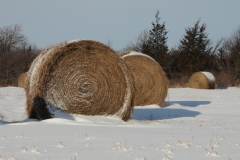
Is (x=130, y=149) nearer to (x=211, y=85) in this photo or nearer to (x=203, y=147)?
(x=203, y=147)

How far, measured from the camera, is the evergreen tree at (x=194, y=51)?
131 feet

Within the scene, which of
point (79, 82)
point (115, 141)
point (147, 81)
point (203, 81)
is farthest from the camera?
point (203, 81)

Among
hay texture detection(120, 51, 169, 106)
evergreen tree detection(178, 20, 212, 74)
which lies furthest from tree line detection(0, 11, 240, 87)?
hay texture detection(120, 51, 169, 106)

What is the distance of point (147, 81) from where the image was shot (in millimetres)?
14633

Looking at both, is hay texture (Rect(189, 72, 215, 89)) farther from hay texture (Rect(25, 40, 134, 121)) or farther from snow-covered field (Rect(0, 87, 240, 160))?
snow-covered field (Rect(0, 87, 240, 160))

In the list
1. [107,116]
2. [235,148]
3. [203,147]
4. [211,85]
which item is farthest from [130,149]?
[211,85]

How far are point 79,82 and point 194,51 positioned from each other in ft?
108

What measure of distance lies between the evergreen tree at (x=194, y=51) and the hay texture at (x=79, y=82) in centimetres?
3013

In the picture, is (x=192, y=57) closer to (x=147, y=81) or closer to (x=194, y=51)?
(x=194, y=51)

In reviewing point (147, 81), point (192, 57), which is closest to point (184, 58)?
point (192, 57)

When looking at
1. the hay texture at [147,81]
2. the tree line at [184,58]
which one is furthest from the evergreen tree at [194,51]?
the hay texture at [147,81]

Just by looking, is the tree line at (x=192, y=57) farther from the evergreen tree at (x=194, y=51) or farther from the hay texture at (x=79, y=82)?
the hay texture at (x=79, y=82)

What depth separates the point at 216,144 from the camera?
620 centimetres

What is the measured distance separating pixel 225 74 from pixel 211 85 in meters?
10.0
